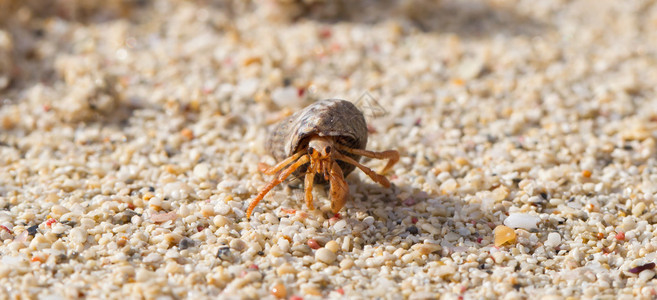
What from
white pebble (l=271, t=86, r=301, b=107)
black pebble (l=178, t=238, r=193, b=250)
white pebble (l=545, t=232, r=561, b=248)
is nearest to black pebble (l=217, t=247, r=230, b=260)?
black pebble (l=178, t=238, r=193, b=250)

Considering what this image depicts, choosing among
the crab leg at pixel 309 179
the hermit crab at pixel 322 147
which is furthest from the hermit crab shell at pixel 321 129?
the crab leg at pixel 309 179

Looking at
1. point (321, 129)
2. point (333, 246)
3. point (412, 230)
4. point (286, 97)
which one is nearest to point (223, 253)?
point (333, 246)

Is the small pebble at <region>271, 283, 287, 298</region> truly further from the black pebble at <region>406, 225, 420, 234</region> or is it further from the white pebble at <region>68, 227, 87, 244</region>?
the white pebble at <region>68, 227, 87, 244</region>

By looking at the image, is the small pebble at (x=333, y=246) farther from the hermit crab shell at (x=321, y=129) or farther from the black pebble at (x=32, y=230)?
the black pebble at (x=32, y=230)

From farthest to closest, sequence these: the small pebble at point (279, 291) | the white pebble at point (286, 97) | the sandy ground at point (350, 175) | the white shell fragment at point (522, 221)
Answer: the white pebble at point (286, 97), the white shell fragment at point (522, 221), the sandy ground at point (350, 175), the small pebble at point (279, 291)

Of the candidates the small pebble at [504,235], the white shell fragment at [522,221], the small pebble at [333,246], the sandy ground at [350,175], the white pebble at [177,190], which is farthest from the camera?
the white pebble at [177,190]

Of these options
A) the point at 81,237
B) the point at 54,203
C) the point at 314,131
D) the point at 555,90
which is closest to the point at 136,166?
the point at 54,203

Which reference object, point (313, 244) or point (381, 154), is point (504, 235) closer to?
point (381, 154)
